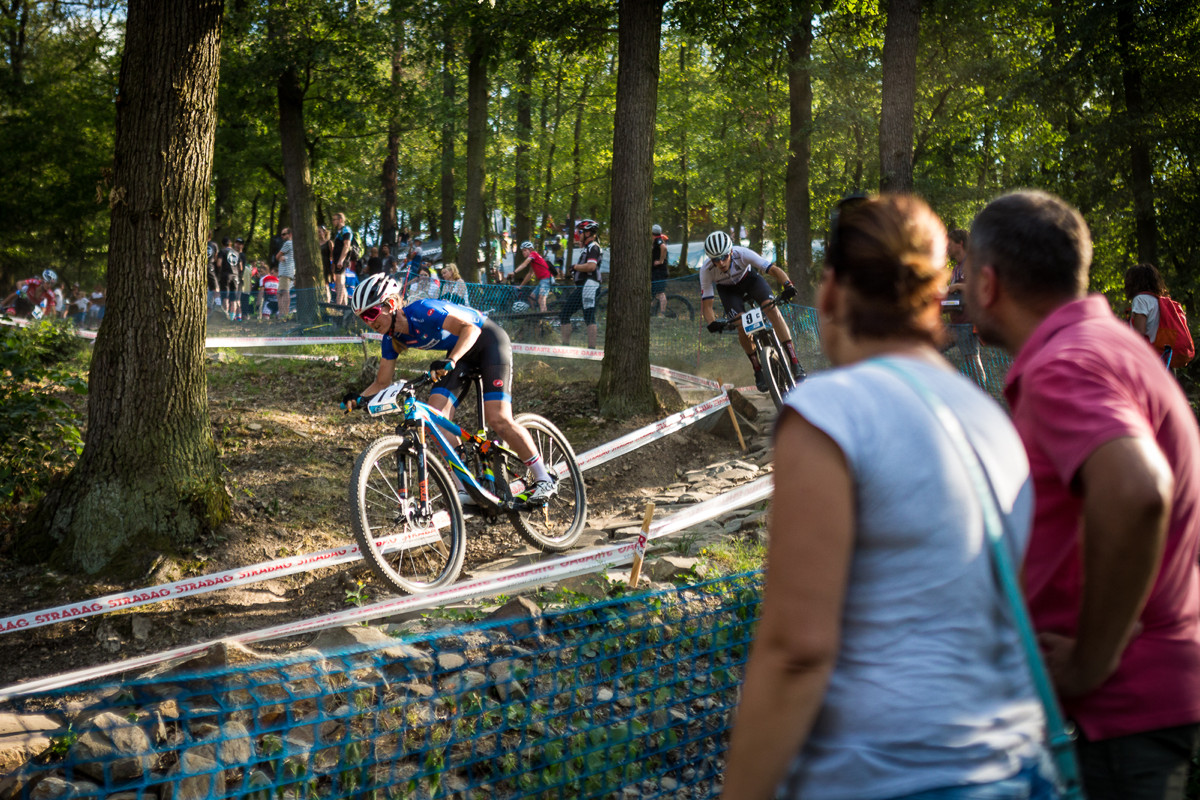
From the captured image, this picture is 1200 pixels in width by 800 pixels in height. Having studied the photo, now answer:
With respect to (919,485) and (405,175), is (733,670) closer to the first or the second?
(919,485)

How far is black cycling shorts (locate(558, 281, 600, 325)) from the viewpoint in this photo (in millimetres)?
15016

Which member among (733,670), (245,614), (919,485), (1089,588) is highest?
(919,485)

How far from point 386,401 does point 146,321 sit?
1.85m

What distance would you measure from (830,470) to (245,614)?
5391 millimetres

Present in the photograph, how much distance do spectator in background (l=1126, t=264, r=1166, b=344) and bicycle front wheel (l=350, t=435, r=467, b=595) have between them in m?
5.85

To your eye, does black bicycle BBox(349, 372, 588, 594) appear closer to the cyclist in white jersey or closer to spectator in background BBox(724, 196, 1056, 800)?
the cyclist in white jersey

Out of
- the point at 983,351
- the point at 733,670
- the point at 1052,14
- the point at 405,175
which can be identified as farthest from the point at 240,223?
the point at 733,670

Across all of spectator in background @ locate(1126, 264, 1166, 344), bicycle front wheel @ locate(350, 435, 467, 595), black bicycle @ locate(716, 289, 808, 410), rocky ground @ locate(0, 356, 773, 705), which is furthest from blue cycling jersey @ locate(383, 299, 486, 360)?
spectator in background @ locate(1126, 264, 1166, 344)

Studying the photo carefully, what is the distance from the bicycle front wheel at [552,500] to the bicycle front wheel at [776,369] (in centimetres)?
271

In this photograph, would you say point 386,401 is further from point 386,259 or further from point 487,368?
point 386,259

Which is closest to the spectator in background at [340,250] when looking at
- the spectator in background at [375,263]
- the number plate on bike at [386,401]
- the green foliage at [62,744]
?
the spectator in background at [375,263]

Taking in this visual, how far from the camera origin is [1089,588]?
1707 millimetres

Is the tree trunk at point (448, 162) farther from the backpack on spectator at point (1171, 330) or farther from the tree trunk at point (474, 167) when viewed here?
the backpack on spectator at point (1171, 330)

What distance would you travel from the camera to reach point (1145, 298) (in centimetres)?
788
